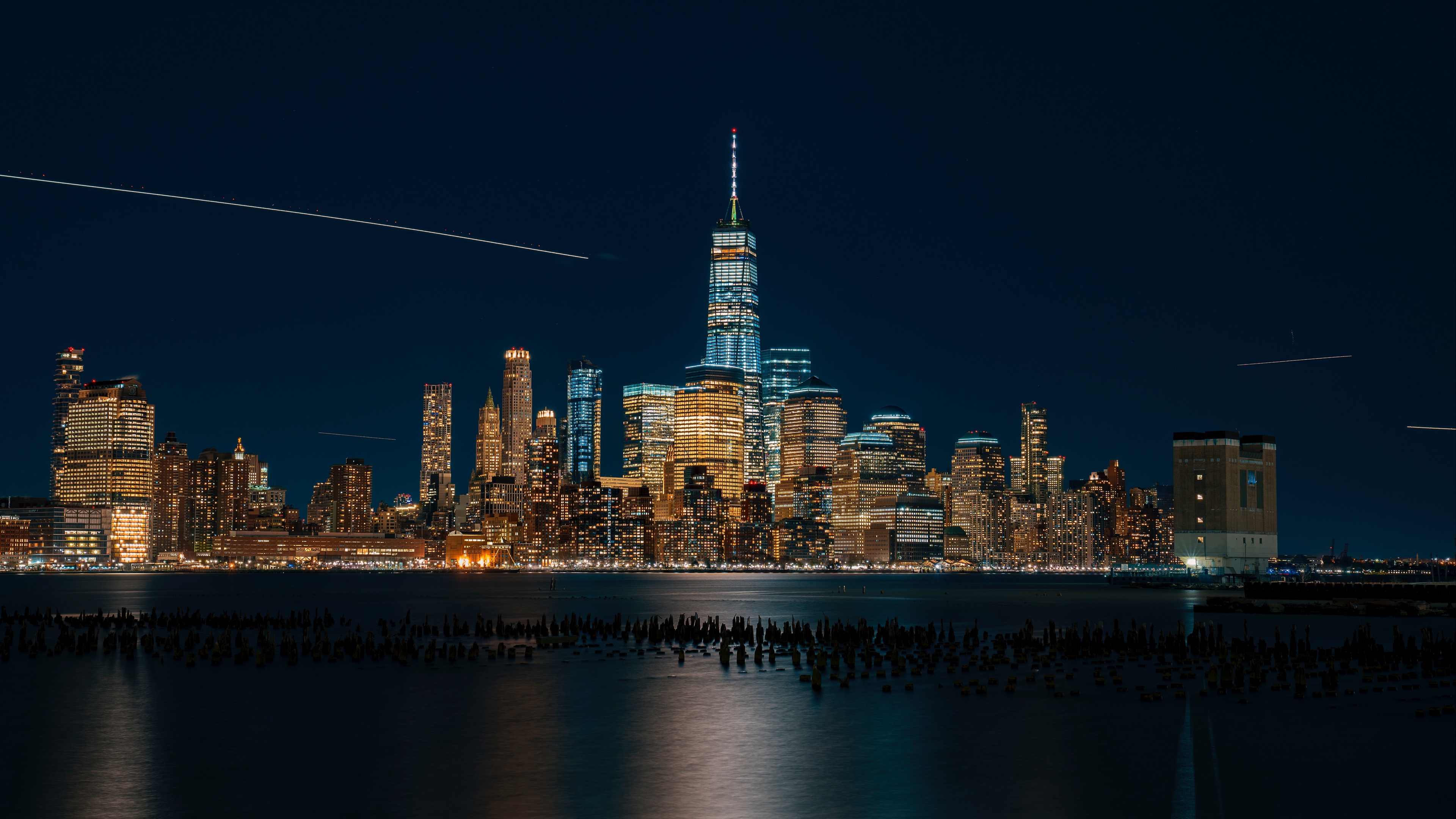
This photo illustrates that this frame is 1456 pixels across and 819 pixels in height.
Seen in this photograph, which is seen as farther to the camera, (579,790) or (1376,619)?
(1376,619)

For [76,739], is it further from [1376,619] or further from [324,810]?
[1376,619]

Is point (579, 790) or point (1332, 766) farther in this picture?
point (1332, 766)

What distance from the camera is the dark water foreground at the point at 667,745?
113ft

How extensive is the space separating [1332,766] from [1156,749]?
5.00 meters

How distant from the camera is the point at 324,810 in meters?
33.0

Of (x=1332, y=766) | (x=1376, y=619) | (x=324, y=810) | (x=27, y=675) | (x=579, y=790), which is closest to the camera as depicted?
(x=324, y=810)

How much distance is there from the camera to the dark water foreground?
34.5 m

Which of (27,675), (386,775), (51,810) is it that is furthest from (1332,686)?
(27,675)

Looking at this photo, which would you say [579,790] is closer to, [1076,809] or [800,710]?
[1076,809]

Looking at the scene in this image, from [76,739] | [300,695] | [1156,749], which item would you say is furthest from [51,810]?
[1156,749]

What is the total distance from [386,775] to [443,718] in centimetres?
1113

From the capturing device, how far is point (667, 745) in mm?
43750

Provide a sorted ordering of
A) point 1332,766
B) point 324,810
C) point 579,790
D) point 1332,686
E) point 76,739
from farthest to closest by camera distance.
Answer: point 1332,686 → point 76,739 → point 1332,766 → point 579,790 → point 324,810

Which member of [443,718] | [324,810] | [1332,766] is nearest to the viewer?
[324,810]
